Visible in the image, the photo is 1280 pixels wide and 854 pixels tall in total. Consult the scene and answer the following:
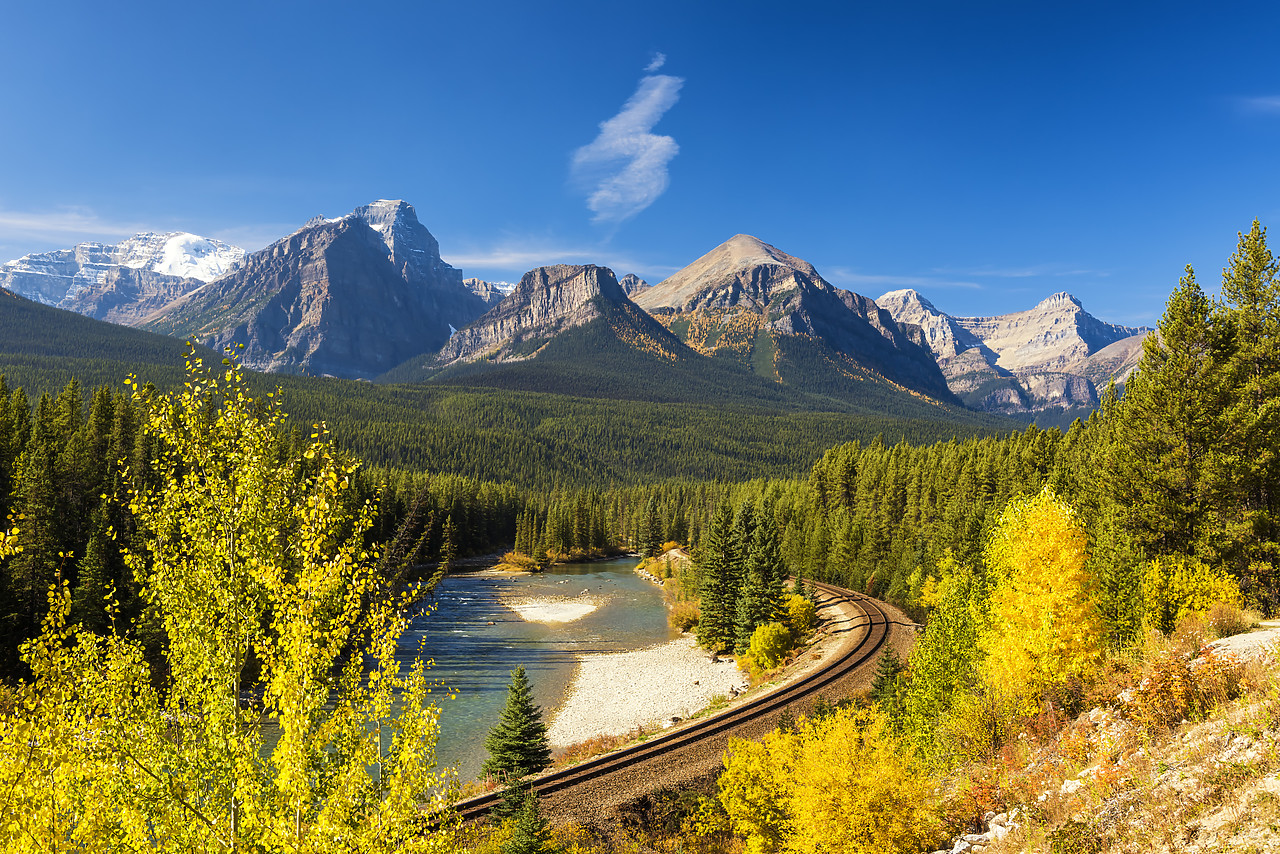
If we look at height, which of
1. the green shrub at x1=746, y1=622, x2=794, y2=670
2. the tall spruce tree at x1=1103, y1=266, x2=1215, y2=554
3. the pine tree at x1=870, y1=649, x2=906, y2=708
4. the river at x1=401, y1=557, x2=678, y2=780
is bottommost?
the river at x1=401, y1=557, x2=678, y2=780

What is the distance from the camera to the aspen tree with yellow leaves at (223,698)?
31.3 feet

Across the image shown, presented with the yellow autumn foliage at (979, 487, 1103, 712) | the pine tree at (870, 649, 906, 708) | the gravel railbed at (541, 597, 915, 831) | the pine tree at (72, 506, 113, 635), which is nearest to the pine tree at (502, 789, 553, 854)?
the gravel railbed at (541, 597, 915, 831)

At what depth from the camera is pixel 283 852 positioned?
9.34 metres

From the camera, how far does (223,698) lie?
997cm

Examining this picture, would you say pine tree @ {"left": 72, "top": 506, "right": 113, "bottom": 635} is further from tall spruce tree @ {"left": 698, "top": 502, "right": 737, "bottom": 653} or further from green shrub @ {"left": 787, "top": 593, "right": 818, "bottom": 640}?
green shrub @ {"left": 787, "top": 593, "right": 818, "bottom": 640}

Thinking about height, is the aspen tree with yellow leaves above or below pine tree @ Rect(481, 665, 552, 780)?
above

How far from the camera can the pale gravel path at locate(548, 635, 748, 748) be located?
41031 millimetres

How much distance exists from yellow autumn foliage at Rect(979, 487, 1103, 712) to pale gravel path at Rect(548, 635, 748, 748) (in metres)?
22.2

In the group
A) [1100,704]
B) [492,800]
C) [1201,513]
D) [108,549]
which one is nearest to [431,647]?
[108,549]

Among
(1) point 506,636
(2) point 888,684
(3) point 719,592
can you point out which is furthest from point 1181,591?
(1) point 506,636

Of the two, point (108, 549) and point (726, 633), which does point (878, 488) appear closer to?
point (726, 633)

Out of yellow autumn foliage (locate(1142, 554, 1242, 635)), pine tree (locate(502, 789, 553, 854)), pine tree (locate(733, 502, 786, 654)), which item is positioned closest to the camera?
pine tree (locate(502, 789, 553, 854))

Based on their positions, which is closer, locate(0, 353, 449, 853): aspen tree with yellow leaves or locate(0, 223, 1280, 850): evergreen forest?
locate(0, 353, 449, 853): aspen tree with yellow leaves

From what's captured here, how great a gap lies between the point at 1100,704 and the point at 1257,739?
27.8ft
